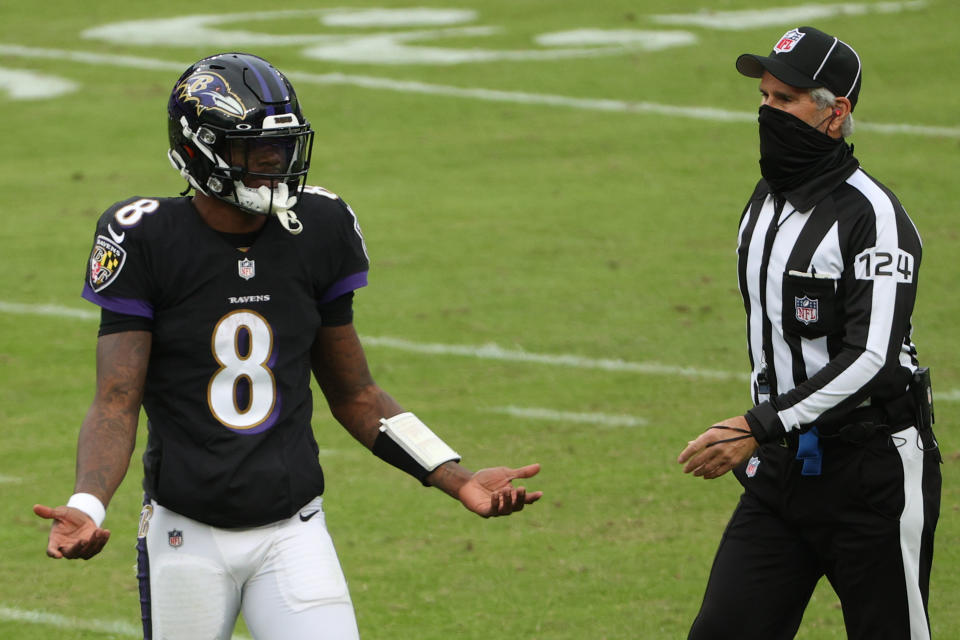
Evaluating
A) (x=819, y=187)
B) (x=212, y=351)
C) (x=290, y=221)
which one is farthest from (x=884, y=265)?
(x=212, y=351)

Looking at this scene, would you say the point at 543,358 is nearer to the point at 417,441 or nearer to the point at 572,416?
the point at 572,416

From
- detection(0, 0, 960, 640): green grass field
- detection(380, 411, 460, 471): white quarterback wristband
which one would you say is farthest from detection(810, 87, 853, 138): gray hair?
detection(0, 0, 960, 640): green grass field

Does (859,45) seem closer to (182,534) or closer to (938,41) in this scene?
(938,41)

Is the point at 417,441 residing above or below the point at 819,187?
below

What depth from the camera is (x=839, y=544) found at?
4.88 metres

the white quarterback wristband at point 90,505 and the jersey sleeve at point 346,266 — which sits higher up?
the jersey sleeve at point 346,266

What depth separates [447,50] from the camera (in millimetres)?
17781

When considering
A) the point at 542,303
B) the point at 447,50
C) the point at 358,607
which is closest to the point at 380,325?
the point at 542,303

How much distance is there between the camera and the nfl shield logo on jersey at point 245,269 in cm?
438

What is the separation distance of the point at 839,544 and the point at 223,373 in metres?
1.97

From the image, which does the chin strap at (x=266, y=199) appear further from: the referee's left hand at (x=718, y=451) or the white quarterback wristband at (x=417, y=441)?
the referee's left hand at (x=718, y=451)

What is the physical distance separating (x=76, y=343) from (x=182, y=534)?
6284 mm

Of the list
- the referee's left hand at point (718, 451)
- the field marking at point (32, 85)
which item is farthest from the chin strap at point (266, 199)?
the field marking at point (32, 85)

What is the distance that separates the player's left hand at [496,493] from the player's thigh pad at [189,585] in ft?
2.33
